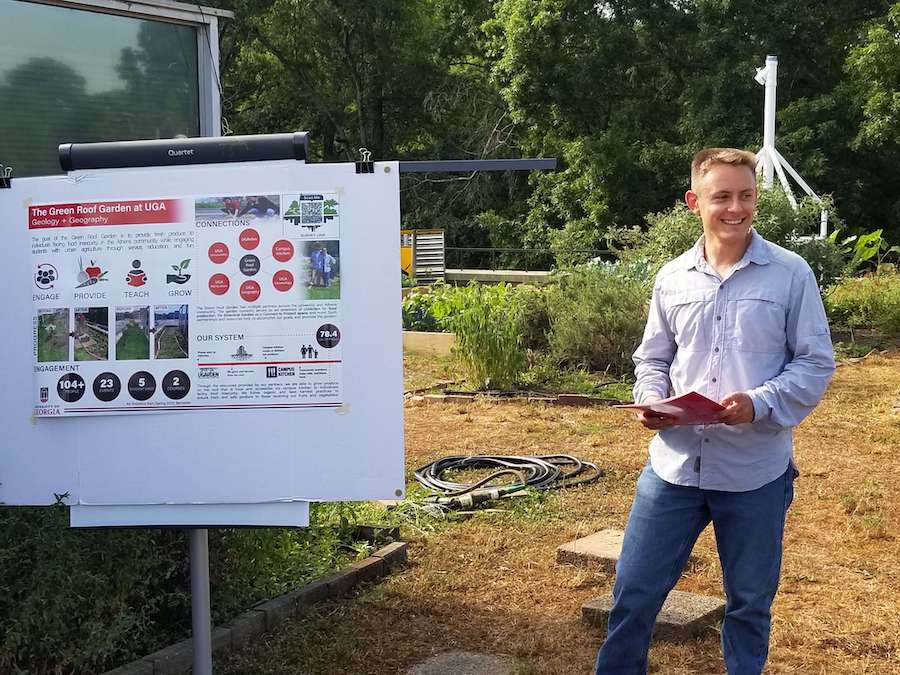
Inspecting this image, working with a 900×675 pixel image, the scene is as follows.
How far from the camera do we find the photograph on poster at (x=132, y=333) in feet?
10.4

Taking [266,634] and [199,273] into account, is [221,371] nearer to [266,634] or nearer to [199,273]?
[199,273]

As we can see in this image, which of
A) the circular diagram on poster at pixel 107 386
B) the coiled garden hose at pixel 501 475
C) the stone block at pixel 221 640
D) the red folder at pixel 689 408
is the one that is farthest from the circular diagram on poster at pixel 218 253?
the coiled garden hose at pixel 501 475

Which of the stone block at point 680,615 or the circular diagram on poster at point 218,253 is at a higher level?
the circular diagram on poster at point 218,253

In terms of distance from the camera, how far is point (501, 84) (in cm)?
3284

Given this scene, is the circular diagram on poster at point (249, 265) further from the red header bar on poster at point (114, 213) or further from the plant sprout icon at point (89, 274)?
the plant sprout icon at point (89, 274)

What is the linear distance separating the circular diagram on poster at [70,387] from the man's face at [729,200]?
1996 millimetres

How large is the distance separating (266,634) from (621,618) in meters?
1.78

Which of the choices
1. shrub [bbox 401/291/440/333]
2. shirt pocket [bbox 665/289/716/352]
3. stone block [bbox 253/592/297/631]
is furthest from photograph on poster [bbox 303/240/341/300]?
shrub [bbox 401/291/440/333]

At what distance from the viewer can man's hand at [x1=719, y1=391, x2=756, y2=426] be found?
9.68ft

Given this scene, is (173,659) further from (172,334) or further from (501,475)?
(501,475)

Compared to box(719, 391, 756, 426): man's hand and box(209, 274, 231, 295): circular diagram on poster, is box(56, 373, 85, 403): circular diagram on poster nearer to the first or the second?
box(209, 274, 231, 295): circular diagram on poster

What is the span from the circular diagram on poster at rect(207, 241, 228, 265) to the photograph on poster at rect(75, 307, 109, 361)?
368 mm

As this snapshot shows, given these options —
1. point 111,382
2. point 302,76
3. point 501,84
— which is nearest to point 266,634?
point 111,382

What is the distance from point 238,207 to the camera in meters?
3.15
